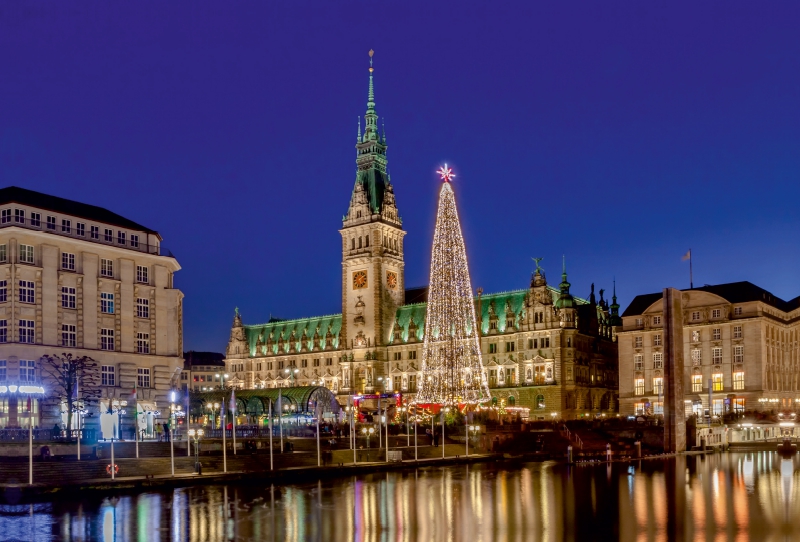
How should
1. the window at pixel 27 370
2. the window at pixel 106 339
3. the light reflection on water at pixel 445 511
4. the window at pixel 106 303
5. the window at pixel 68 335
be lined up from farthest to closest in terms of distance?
the window at pixel 106 303 < the window at pixel 106 339 < the window at pixel 68 335 < the window at pixel 27 370 < the light reflection on water at pixel 445 511

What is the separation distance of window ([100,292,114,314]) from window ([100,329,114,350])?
216 centimetres

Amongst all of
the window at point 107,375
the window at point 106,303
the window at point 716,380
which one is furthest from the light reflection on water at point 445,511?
the window at point 716,380

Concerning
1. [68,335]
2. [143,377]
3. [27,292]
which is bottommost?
[143,377]

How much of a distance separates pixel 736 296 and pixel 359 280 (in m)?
70.0

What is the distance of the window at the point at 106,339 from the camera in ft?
324

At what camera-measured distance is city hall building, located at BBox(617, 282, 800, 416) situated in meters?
137

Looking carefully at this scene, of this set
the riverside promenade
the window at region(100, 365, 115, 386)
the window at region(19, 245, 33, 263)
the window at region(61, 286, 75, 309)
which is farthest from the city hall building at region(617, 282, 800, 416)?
the window at region(19, 245, 33, 263)

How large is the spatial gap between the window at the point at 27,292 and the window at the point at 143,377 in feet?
48.4

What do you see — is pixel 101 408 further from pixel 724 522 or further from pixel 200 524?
pixel 724 522

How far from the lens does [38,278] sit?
92.9 meters

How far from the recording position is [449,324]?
10688 centimetres

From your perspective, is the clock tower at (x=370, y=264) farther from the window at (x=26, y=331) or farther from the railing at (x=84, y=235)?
the window at (x=26, y=331)

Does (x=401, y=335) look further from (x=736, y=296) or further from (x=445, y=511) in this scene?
(x=445, y=511)

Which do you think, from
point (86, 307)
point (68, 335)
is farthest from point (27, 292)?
point (86, 307)
